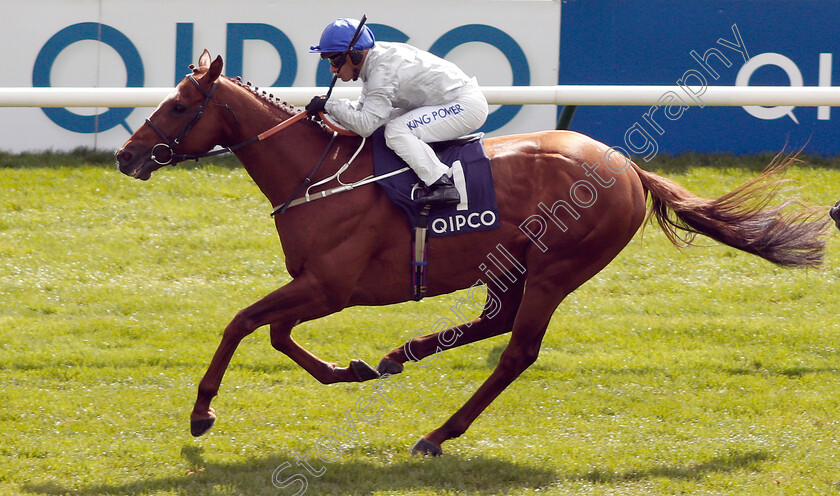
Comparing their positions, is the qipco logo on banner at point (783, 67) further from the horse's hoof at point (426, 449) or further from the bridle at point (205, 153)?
the horse's hoof at point (426, 449)

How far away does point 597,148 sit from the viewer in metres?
5.55

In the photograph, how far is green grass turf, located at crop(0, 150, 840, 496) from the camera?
514 cm

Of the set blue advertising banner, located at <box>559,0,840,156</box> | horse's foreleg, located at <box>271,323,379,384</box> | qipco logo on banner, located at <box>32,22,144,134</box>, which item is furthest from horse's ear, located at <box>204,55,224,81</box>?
blue advertising banner, located at <box>559,0,840,156</box>

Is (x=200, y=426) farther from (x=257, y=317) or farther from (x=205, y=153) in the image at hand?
(x=205, y=153)

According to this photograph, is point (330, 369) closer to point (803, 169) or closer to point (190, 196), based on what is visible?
point (190, 196)

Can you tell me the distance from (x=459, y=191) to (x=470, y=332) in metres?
1.01

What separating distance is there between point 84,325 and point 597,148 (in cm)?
364

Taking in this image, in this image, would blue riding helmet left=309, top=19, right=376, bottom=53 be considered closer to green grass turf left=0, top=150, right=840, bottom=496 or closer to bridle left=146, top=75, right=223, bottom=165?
bridle left=146, top=75, right=223, bottom=165

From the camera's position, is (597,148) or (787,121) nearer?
(597,148)

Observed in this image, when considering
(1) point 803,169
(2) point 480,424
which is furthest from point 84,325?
(1) point 803,169

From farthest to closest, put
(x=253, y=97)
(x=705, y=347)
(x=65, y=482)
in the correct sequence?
(x=705, y=347) < (x=253, y=97) < (x=65, y=482)

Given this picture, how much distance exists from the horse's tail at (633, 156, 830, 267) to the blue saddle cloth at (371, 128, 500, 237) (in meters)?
0.94

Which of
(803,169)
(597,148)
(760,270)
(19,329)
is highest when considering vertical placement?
(597,148)

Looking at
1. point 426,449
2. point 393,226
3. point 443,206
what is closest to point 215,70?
point 393,226
